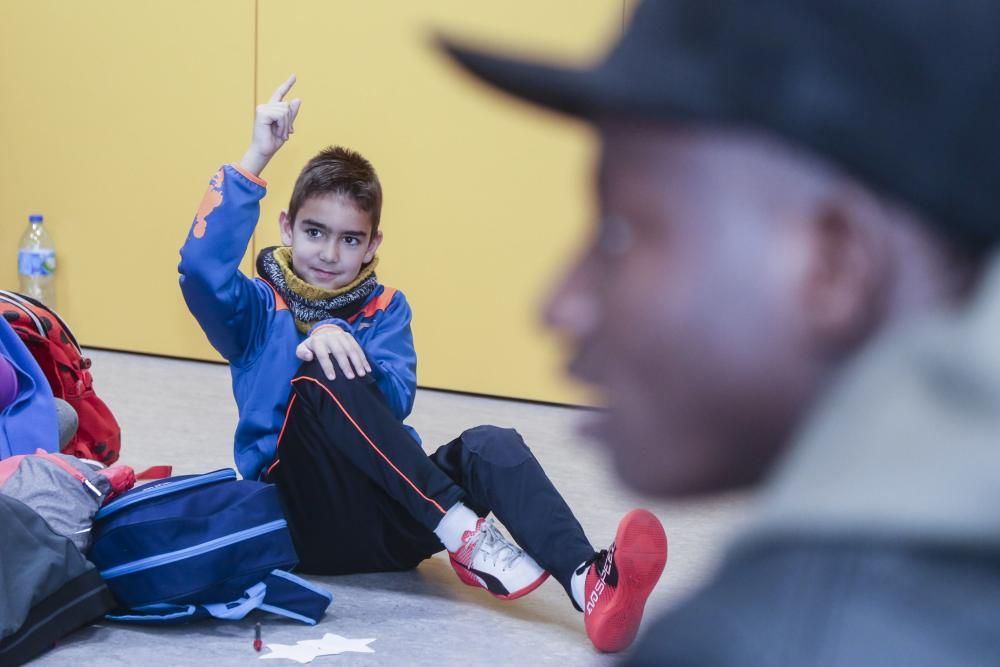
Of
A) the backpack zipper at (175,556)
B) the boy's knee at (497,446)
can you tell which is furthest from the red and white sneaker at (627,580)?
the backpack zipper at (175,556)

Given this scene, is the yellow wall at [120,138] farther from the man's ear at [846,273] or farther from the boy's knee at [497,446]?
the man's ear at [846,273]

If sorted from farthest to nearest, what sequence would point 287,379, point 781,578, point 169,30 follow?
point 169,30, point 287,379, point 781,578

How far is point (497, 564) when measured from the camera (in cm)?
190

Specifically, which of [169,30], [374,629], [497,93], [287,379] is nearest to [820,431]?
[497,93]

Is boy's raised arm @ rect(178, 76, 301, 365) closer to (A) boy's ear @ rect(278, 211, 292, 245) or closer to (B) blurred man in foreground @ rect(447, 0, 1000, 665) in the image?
(A) boy's ear @ rect(278, 211, 292, 245)

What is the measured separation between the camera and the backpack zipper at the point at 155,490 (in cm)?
180

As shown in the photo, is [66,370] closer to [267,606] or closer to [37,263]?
[267,606]

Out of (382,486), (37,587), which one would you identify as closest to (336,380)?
(382,486)

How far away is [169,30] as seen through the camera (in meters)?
3.90

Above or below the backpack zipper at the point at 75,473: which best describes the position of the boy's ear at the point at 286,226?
above

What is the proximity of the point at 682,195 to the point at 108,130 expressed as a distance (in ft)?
12.9

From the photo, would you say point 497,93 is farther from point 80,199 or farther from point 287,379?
point 80,199

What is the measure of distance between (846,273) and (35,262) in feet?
13.2

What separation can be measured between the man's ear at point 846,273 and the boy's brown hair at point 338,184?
6.15 ft
